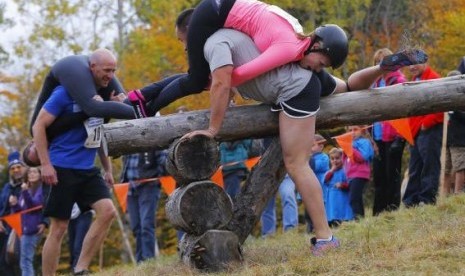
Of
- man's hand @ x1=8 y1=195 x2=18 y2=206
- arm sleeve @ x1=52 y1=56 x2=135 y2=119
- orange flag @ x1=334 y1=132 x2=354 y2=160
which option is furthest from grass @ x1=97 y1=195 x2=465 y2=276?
man's hand @ x1=8 y1=195 x2=18 y2=206

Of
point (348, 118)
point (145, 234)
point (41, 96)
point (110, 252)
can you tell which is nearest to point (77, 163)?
point (41, 96)

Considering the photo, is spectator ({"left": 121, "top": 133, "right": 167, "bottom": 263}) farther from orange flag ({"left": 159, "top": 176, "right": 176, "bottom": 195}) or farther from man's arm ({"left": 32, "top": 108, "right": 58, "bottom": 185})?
man's arm ({"left": 32, "top": 108, "right": 58, "bottom": 185})

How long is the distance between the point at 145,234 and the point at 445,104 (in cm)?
467

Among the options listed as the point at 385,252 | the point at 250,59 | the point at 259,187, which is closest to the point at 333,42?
the point at 250,59

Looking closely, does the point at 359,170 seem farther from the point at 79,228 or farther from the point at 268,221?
the point at 79,228

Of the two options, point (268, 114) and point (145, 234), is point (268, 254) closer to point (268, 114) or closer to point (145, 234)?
point (268, 114)

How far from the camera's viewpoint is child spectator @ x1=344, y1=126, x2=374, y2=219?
32.1 ft

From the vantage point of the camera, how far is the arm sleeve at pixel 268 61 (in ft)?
19.9

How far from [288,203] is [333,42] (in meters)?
4.58

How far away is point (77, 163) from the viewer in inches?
286

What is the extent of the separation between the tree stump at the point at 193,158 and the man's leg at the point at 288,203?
14.0 feet

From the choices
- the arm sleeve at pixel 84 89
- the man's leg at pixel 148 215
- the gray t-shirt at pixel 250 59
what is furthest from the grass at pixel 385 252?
the man's leg at pixel 148 215

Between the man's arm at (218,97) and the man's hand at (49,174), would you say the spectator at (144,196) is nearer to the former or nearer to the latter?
the man's hand at (49,174)

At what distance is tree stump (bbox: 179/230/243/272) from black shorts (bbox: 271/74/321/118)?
105cm
